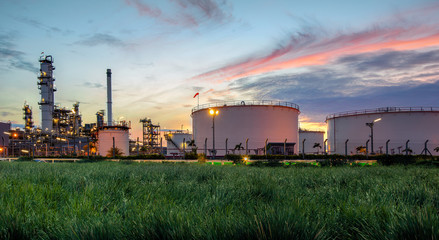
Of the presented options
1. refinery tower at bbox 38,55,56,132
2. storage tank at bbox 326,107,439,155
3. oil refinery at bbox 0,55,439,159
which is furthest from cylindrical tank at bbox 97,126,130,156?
storage tank at bbox 326,107,439,155

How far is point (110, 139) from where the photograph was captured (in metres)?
51.2

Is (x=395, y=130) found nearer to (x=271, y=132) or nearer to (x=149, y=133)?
(x=271, y=132)

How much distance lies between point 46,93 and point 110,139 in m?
19.6

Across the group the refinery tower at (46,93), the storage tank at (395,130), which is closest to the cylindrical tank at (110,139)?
the refinery tower at (46,93)

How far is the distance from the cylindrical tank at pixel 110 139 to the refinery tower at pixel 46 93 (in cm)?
1375

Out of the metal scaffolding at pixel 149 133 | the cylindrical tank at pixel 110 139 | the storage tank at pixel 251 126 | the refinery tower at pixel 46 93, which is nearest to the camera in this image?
the storage tank at pixel 251 126

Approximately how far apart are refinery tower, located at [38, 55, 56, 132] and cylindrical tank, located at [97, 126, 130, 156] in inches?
541

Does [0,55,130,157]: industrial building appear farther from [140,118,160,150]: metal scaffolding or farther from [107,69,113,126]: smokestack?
[140,118,160,150]: metal scaffolding

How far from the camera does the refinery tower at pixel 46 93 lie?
57.1 m

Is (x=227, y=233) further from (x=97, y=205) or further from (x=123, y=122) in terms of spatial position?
(x=123, y=122)

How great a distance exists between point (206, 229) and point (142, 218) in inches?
28.4

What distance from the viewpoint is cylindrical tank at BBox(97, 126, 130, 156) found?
5059 centimetres

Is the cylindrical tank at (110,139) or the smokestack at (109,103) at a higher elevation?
the smokestack at (109,103)

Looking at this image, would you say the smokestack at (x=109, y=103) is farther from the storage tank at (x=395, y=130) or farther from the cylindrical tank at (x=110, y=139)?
the storage tank at (x=395, y=130)
